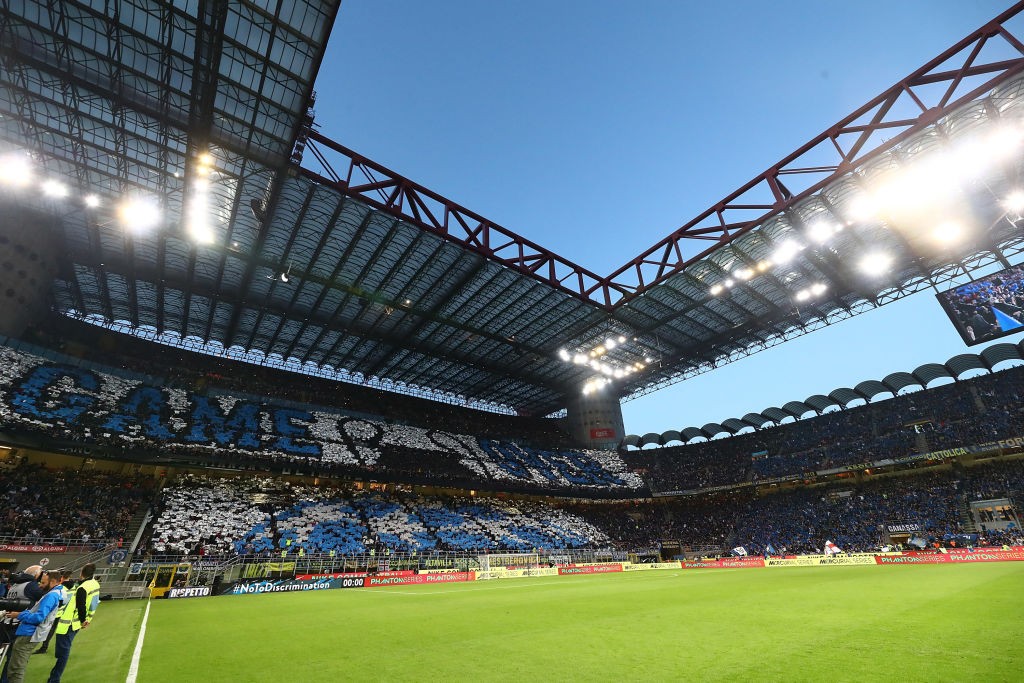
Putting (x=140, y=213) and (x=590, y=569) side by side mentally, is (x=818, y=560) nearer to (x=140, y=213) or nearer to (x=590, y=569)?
(x=590, y=569)

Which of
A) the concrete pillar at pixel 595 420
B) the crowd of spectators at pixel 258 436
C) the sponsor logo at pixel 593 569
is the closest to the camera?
the crowd of spectators at pixel 258 436

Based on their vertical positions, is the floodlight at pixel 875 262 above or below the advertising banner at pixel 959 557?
above

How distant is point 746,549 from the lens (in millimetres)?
40031

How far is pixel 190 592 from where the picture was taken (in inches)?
784

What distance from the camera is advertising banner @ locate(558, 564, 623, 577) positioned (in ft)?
106

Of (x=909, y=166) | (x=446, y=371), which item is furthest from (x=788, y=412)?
(x=446, y=371)

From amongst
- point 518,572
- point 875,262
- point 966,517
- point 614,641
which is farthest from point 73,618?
point 966,517

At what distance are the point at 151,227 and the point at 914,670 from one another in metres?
34.9

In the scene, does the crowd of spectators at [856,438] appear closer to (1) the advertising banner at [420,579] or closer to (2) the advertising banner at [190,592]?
(1) the advertising banner at [420,579]

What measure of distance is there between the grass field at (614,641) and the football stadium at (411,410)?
103mm

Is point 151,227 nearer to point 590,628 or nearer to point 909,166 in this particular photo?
point 590,628

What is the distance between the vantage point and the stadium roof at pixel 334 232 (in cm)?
1764

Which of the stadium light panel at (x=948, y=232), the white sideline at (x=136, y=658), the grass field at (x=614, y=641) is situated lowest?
the white sideline at (x=136, y=658)

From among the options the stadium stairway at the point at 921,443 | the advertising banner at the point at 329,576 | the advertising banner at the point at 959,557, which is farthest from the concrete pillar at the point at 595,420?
the advertising banner at the point at 329,576
